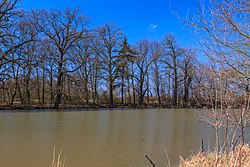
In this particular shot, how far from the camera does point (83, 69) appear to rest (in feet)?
84.7

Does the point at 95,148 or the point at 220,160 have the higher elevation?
the point at 220,160

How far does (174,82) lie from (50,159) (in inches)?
1002

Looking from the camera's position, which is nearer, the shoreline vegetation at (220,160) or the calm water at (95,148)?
the shoreline vegetation at (220,160)

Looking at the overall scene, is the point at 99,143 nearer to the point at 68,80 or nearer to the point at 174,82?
the point at 68,80

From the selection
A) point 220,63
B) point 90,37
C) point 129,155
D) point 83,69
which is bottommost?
point 129,155

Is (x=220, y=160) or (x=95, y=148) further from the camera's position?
(x=95, y=148)

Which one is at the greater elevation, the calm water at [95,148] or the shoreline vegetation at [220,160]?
the shoreline vegetation at [220,160]

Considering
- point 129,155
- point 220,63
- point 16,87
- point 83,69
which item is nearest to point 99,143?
point 129,155

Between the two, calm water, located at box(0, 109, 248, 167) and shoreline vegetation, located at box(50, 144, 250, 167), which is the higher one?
shoreline vegetation, located at box(50, 144, 250, 167)

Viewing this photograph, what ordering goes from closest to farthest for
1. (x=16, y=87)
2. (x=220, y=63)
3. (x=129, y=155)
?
1. (x=220, y=63)
2. (x=129, y=155)
3. (x=16, y=87)

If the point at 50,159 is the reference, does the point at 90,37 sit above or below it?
above

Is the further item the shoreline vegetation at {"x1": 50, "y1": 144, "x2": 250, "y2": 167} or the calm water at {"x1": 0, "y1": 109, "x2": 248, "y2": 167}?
the calm water at {"x1": 0, "y1": 109, "x2": 248, "y2": 167}

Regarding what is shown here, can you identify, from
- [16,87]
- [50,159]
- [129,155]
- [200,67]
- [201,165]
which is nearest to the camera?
[201,165]

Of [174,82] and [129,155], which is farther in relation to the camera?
[174,82]
